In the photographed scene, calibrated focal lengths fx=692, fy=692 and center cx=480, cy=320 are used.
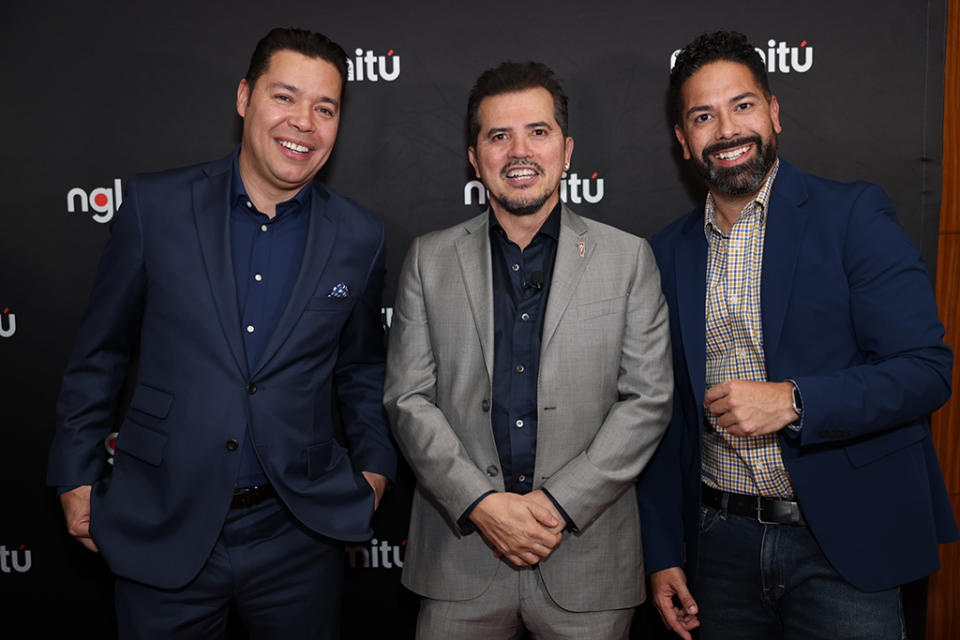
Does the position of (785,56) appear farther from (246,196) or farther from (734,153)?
(246,196)

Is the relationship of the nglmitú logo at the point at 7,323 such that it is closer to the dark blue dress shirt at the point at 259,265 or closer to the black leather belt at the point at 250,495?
the dark blue dress shirt at the point at 259,265

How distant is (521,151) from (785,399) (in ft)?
3.08

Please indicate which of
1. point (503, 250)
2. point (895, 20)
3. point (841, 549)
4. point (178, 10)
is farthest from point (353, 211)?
point (895, 20)

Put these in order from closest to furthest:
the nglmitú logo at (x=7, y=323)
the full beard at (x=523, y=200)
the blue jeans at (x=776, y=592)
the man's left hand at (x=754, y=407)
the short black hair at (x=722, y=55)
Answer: the man's left hand at (x=754, y=407) < the blue jeans at (x=776, y=592) < the full beard at (x=523, y=200) < the short black hair at (x=722, y=55) < the nglmitú logo at (x=7, y=323)

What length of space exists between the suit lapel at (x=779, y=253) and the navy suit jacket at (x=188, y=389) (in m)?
1.15

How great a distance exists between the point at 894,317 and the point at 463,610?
4.39 ft

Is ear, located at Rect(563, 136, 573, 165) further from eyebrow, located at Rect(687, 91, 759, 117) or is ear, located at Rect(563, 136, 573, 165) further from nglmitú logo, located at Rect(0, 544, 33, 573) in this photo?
nglmitú logo, located at Rect(0, 544, 33, 573)

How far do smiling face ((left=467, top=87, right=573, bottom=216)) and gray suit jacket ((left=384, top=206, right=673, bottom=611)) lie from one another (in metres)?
0.13

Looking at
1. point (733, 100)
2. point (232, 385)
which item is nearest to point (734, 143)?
point (733, 100)

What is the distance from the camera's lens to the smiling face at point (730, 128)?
6.38 ft

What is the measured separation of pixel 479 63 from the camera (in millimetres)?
2469

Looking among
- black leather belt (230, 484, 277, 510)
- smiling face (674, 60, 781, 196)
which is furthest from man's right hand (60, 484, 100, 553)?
smiling face (674, 60, 781, 196)

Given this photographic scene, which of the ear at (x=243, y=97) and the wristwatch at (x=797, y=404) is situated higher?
the ear at (x=243, y=97)

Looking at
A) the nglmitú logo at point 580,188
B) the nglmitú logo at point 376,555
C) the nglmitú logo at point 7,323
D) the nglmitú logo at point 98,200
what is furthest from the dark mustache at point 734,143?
the nglmitú logo at point 7,323
